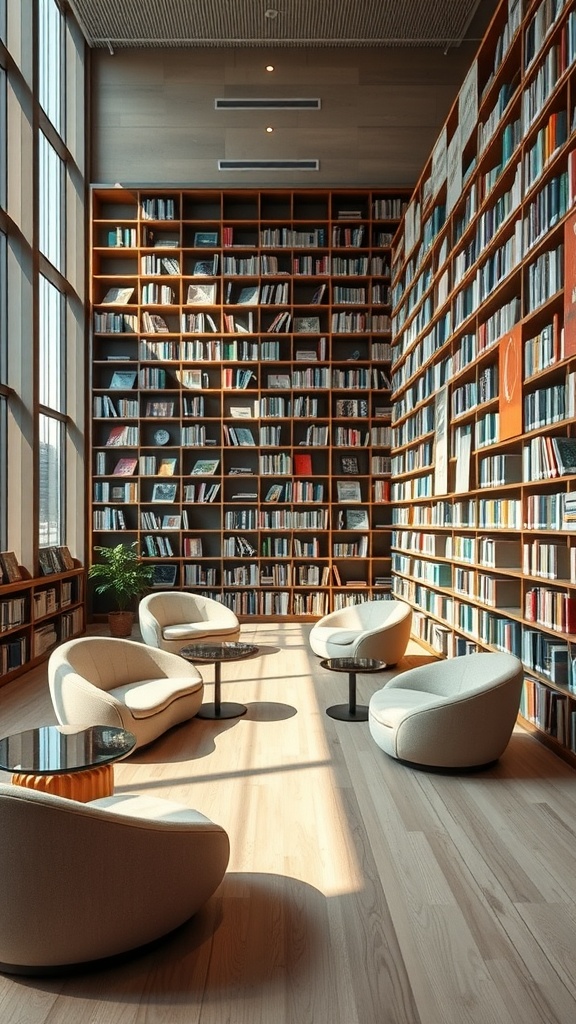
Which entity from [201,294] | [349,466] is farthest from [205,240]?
[349,466]

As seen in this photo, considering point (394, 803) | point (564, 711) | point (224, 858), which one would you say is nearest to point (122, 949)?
point (224, 858)

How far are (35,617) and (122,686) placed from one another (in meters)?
2.30

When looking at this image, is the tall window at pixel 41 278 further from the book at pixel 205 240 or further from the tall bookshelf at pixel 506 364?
the tall bookshelf at pixel 506 364

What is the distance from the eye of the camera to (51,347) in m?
8.05

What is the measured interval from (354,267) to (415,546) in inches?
139

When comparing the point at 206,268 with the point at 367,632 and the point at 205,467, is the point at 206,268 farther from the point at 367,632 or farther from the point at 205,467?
the point at 367,632

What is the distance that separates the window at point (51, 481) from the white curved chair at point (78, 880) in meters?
5.79

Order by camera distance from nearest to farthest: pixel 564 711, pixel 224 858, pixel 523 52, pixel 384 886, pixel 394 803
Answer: pixel 224 858, pixel 384 886, pixel 394 803, pixel 564 711, pixel 523 52

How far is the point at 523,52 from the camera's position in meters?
4.52

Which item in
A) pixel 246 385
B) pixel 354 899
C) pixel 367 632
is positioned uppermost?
pixel 246 385

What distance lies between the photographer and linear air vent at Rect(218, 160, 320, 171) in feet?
29.6

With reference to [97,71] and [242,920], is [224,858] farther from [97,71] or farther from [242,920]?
[97,71]

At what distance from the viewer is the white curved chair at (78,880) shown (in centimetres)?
206

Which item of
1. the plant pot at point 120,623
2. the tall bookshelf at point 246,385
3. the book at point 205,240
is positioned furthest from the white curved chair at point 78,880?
the book at point 205,240
